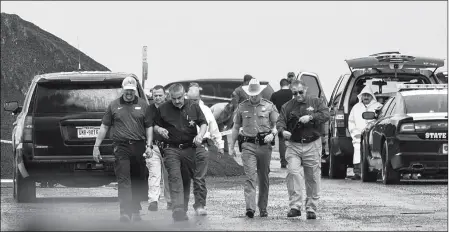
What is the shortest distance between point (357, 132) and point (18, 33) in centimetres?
1508

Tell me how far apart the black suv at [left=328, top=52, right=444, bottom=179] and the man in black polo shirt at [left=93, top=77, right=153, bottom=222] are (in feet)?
31.3

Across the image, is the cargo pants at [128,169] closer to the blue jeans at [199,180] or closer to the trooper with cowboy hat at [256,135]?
the blue jeans at [199,180]

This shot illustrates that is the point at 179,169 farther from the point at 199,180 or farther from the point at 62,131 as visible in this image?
the point at 62,131

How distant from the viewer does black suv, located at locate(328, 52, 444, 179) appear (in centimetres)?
2583

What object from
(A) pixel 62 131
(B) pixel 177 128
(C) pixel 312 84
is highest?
(C) pixel 312 84

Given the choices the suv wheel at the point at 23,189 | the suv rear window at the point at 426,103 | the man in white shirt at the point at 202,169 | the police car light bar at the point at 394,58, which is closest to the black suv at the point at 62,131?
the suv wheel at the point at 23,189

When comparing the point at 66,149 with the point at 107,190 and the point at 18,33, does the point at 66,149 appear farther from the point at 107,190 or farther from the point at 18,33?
the point at 18,33

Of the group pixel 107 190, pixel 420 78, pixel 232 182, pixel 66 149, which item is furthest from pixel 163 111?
pixel 420 78

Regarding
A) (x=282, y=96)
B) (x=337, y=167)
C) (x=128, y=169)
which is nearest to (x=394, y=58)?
(x=337, y=167)

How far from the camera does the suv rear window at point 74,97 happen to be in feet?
63.4

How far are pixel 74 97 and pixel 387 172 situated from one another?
20.6 feet

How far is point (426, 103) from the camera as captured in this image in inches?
945

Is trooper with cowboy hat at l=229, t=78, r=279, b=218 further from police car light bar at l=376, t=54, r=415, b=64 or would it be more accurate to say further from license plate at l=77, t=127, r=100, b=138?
police car light bar at l=376, t=54, r=415, b=64

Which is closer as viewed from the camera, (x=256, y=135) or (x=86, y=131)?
(x=256, y=135)
